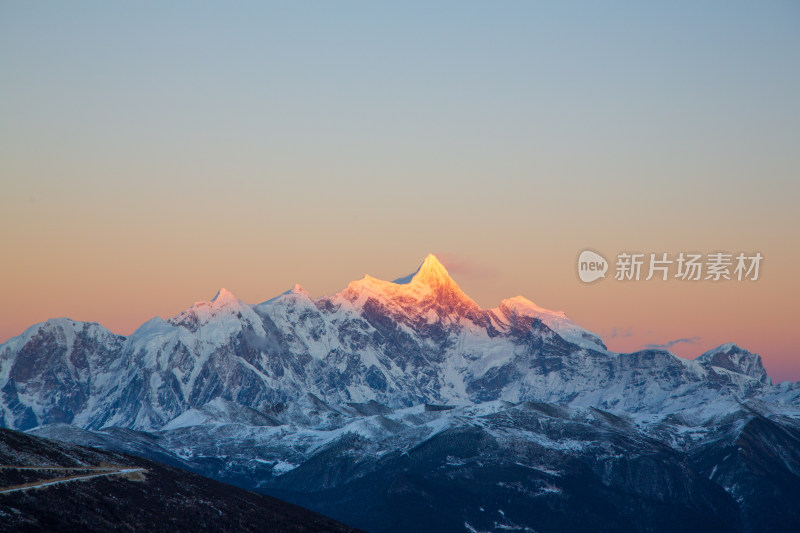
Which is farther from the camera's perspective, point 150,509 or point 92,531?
point 150,509

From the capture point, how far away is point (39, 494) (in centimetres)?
16862

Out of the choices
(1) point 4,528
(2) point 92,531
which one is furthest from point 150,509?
(1) point 4,528

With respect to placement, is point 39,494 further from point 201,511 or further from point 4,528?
point 201,511

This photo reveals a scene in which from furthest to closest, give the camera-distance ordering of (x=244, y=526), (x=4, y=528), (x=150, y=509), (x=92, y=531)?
(x=244, y=526)
(x=150, y=509)
(x=92, y=531)
(x=4, y=528)

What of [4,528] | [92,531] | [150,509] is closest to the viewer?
[4,528]

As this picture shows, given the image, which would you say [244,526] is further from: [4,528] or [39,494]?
[4,528]

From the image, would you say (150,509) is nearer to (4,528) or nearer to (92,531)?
(92,531)

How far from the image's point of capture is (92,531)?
16275 centimetres

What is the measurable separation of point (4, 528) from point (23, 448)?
169ft

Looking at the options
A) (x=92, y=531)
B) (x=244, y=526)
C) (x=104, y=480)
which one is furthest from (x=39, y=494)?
(x=244, y=526)

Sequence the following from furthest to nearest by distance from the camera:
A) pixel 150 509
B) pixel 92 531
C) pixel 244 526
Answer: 1. pixel 244 526
2. pixel 150 509
3. pixel 92 531

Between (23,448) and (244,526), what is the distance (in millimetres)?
37882

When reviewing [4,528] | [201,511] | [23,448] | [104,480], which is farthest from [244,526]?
[4,528]

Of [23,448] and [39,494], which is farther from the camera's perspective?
[23,448]
